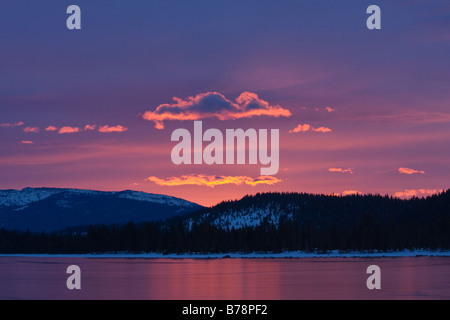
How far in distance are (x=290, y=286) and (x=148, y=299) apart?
21.9m

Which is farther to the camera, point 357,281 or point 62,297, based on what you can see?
point 357,281

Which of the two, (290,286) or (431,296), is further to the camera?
(290,286)
